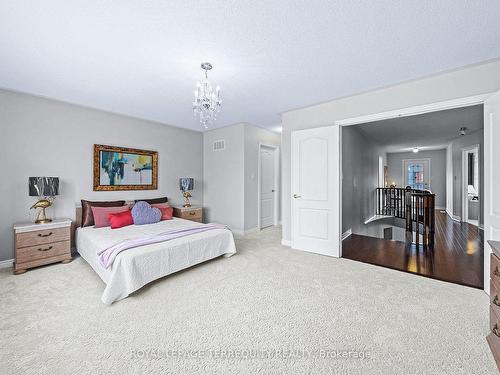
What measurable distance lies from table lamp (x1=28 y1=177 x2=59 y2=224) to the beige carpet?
0.82 meters

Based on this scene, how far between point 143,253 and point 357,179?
4885 mm

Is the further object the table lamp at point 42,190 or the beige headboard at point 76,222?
the beige headboard at point 76,222

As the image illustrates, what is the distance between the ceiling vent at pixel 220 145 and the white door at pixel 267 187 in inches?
37.8

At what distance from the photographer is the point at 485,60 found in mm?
2377

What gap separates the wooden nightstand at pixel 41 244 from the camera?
2.91 metres

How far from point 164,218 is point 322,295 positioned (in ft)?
9.95

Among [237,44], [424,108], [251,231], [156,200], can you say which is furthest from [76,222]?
[424,108]

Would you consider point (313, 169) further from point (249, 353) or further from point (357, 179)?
point (249, 353)

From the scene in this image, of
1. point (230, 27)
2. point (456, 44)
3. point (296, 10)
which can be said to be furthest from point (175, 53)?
point (456, 44)

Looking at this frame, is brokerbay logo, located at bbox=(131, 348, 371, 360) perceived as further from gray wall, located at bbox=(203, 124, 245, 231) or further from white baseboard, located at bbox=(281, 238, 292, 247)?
gray wall, located at bbox=(203, 124, 245, 231)

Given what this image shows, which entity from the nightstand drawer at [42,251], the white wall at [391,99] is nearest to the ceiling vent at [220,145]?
the white wall at [391,99]

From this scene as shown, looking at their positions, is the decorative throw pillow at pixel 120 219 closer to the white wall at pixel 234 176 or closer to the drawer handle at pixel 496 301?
the white wall at pixel 234 176

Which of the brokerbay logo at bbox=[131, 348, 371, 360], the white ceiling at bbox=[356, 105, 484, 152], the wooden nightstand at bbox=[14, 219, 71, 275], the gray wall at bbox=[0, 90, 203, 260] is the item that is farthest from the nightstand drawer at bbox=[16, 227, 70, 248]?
the white ceiling at bbox=[356, 105, 484, 152]

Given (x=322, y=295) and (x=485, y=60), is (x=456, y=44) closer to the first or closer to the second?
(x=485, y=60)
